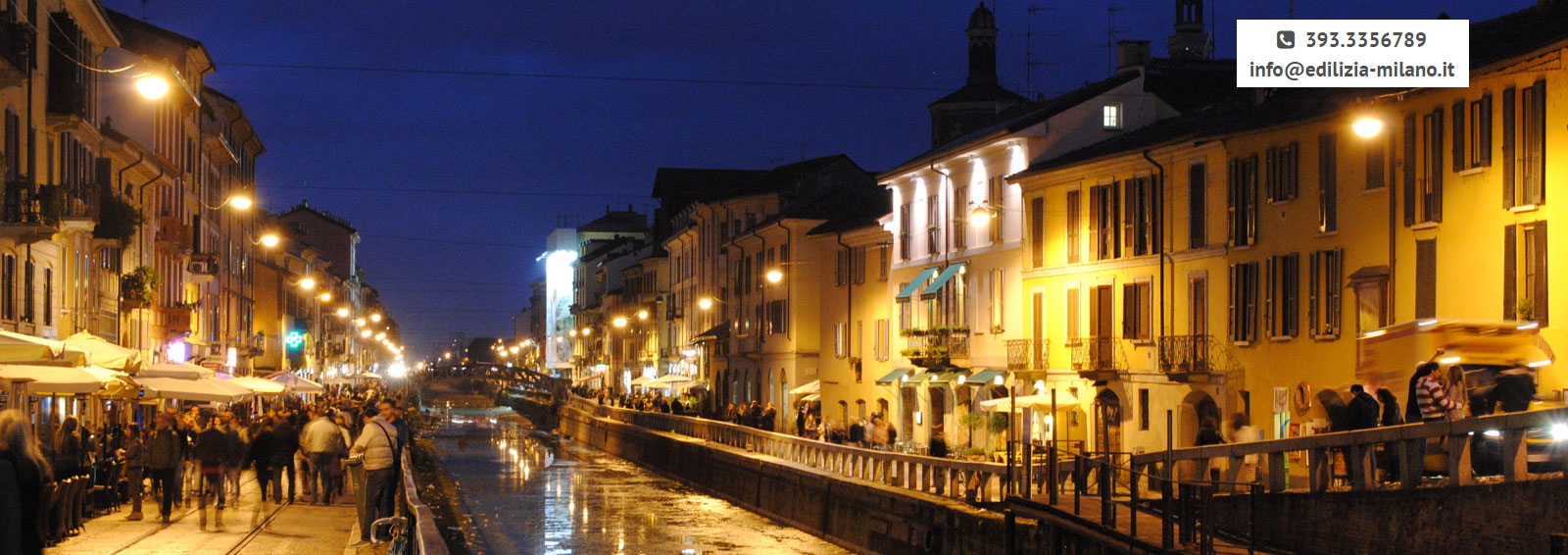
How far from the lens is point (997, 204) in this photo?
145ft

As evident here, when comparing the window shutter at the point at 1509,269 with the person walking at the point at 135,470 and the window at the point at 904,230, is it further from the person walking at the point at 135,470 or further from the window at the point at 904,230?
the window at the point at 904,230

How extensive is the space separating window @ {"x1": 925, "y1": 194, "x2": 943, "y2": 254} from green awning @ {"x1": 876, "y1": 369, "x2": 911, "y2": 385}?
12.8 feet

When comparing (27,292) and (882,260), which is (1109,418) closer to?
(882,260)

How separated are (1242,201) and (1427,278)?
6679mm

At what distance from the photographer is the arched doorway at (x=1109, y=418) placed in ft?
125

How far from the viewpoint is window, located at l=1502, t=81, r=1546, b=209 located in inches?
937

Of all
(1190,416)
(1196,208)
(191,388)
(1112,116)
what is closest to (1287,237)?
(1196,208)

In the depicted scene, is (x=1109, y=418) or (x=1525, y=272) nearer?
(x=1525, y=272)

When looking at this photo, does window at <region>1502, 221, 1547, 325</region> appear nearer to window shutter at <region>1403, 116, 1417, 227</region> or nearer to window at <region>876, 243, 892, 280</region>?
window shutter at <region>1403, 116, 1417, 227</region>

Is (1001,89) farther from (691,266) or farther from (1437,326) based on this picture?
(1437,326)

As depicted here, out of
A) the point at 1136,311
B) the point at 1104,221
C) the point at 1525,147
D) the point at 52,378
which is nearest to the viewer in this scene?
the point at 52,378

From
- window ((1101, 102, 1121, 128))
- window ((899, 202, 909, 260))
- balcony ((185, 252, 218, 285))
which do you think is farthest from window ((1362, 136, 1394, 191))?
balcony ((185, 252, 218, 285))

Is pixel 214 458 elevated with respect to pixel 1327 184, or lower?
lower

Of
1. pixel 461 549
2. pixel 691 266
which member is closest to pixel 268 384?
pixel 461 549
